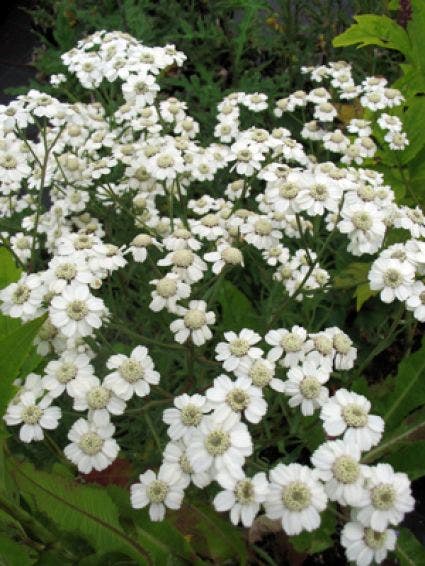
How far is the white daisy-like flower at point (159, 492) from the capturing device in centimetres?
99

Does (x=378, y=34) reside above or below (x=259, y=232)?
above

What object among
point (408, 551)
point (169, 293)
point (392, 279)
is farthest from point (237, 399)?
point (408, 551)

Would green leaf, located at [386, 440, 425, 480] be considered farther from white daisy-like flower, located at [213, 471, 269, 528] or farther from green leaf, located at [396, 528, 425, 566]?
white daisy-like flower, located at [213, 471, 269, 528]

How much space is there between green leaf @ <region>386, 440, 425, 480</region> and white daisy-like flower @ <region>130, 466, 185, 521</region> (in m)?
0.49

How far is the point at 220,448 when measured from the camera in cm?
93

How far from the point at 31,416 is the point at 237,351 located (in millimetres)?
391

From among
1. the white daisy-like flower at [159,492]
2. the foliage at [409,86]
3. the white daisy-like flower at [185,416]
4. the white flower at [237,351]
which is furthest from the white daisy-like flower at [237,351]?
the foliage at [409,86]

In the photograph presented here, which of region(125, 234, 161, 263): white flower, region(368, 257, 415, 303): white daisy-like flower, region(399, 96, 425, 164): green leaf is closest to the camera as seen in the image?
region(368, 257, 415, 303): white daisy-like flower

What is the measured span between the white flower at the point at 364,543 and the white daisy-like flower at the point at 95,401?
427mm

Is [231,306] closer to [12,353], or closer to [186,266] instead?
[186,266]

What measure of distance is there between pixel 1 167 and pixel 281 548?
125cm

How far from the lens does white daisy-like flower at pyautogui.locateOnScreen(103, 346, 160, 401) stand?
1072 millimetres

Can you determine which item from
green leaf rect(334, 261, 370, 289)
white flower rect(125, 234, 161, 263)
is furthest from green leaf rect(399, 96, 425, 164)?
white flower rect(125, 234, 161, 263)

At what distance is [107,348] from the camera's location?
4.20 feet
